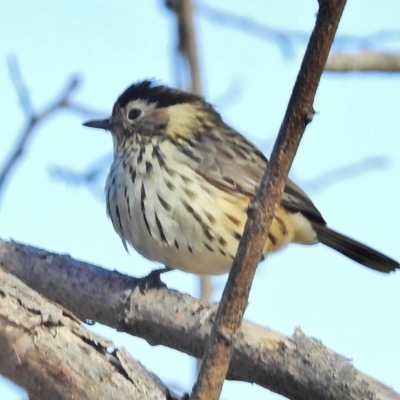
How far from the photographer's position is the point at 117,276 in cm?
534

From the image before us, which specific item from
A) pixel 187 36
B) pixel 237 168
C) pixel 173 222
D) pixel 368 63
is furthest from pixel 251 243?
pixel 187 36

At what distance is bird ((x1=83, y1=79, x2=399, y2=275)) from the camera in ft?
18.5

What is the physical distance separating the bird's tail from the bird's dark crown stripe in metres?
1.23

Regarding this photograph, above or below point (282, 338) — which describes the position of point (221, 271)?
above

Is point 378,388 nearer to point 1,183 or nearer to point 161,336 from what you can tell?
point 161,336

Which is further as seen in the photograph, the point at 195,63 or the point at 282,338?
the point at 195,63

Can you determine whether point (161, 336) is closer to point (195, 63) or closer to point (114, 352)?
point (114, 352)

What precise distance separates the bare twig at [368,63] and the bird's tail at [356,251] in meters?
1.04

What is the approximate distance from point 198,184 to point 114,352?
1.89 metres

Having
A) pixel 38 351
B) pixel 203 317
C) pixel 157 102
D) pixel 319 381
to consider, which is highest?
pixel 157 102

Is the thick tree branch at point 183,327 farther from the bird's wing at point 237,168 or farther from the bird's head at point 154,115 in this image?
the bird's head at point 154,115

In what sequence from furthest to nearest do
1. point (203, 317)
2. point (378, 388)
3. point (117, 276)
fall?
point (117, 276)
point (203, 317)
point (378, 388)

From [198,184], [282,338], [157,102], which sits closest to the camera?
[282,338]

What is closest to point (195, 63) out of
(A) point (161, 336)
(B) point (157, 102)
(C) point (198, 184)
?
(B) point (157, 102)
